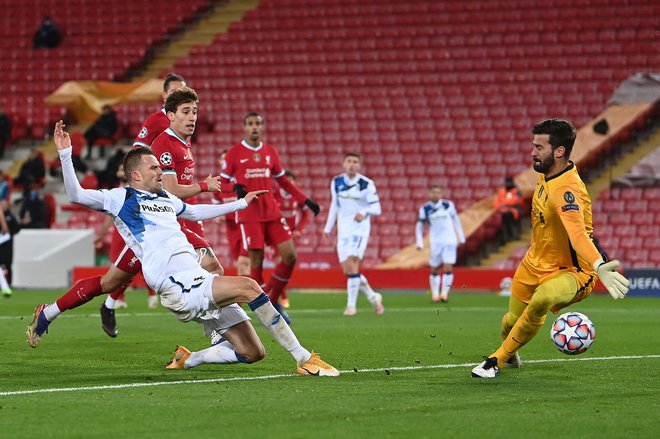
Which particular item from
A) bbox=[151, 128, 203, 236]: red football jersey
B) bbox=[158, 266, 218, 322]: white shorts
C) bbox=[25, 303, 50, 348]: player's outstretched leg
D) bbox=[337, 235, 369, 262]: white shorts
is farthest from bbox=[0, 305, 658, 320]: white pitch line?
bbox=[158, 266, 218, 322]: white shorts

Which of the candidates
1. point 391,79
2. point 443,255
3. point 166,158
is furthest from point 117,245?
point 391,79

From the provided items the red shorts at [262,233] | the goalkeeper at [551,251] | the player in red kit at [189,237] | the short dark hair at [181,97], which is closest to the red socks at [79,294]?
the player in red kit at [189,237]

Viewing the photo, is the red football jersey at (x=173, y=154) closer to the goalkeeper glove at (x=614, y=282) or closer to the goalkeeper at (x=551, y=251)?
the goalkeeper at (x=551, y=251)

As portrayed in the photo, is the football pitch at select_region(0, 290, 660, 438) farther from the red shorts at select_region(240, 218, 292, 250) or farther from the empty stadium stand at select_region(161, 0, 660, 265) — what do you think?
the empty stadium stand at select_region(161, 0, 660, 265)

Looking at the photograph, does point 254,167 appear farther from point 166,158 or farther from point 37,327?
point 37,327

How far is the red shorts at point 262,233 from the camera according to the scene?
44.7 ft

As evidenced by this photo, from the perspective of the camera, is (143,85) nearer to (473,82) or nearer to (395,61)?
(395,61)

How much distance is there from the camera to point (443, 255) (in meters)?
21.2

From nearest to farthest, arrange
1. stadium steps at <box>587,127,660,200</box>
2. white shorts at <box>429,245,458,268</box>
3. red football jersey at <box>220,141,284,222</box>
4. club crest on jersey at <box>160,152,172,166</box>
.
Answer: club crest on jersey at <box>160,152,172,166</box> < red football jersey at <box>220,141,284,222</box> < white shorts at <box>429,245,458,268</box> < stadium steps at <box>587,127,660,200</box>

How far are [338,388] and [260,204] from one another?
20.4 ft

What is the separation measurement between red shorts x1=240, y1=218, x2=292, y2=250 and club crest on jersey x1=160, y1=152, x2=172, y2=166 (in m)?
3.60

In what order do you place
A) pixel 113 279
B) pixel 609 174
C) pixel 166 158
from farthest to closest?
pixel 609 174 → pixel 166 158 → pixel 113 279

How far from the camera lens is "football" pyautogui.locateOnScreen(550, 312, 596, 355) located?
28.2ft

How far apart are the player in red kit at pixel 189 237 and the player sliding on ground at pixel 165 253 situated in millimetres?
717
